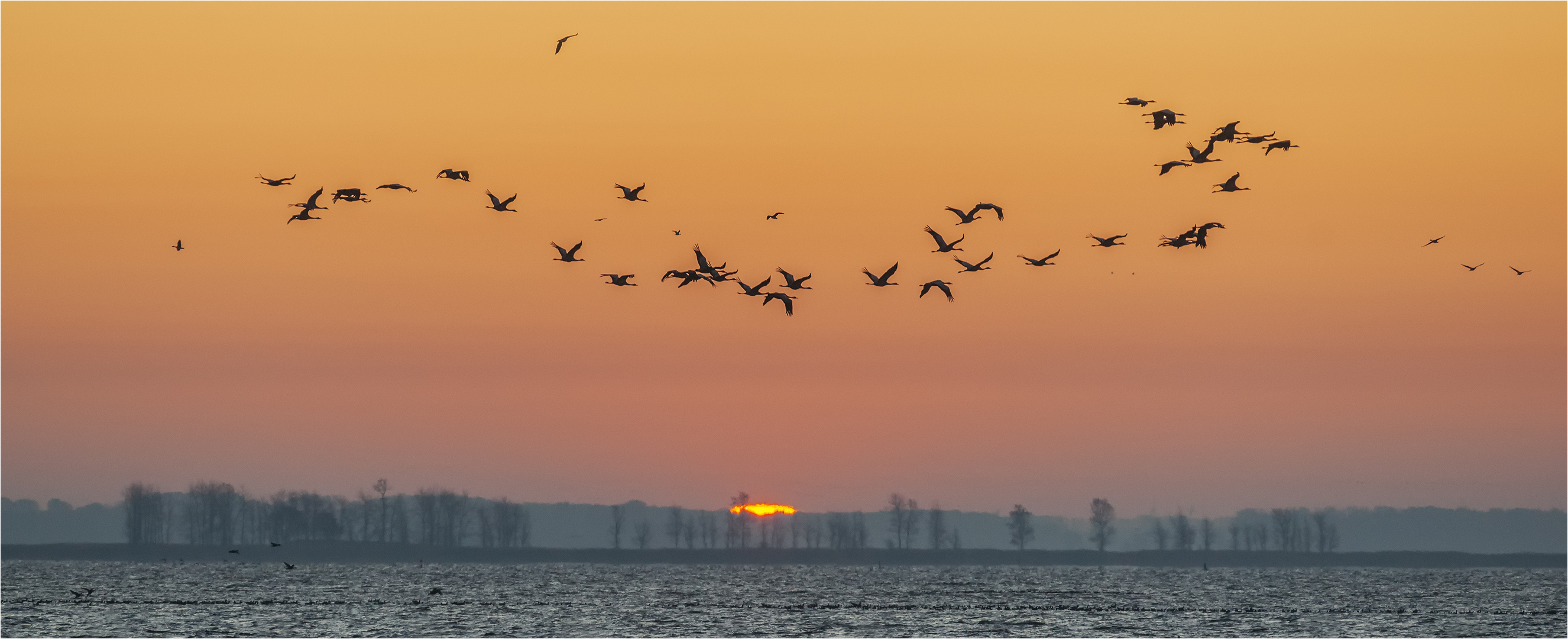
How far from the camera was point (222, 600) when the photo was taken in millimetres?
142625

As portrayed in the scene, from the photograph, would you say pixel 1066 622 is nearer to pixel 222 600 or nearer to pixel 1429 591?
pixel 222 600

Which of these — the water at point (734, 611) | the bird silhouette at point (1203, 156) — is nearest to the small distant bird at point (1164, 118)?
the bird silhouette at point (1203, 156)

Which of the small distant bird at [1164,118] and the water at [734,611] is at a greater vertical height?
the small distant bird at [1164,118]

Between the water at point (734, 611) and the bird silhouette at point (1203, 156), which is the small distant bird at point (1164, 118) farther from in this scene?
the water at point (734, 611)

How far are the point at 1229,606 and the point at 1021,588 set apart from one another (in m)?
50.4

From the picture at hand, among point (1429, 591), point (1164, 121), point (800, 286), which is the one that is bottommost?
point (1429, 591)

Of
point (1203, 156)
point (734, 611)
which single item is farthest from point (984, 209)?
point (734, 611)

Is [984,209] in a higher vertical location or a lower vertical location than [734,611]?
higher

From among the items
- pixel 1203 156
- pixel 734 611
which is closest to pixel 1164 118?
pixel 1203 156

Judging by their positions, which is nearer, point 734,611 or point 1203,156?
point 1203,156

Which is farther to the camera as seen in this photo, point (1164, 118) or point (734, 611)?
point (734, 611)

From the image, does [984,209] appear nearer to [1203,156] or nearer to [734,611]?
[1203,156]

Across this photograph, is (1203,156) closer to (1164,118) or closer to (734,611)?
(1164,118)

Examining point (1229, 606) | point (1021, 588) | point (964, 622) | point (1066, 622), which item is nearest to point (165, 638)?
point (964, 622)
